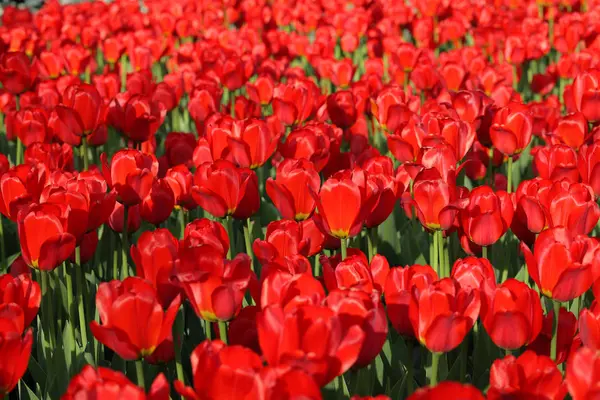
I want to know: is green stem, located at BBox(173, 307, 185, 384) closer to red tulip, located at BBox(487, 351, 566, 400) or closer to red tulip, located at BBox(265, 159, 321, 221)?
red tulip, located at BBox(265, 159, 321, 221)

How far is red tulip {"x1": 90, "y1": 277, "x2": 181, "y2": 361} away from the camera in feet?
5.44

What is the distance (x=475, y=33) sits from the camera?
20.5 feet

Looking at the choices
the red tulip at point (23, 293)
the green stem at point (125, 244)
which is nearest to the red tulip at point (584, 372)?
the red tulip at point (23, 293)

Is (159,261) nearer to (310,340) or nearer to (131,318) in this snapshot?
(131,318)

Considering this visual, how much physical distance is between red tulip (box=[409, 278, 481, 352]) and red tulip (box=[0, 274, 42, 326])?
2.98 ft

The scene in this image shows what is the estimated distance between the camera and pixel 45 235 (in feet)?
7.12

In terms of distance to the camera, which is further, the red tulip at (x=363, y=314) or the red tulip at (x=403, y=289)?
the red tulip at (x=403, y=289)

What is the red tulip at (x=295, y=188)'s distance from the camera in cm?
243

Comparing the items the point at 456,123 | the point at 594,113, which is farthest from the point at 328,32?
the point at 456,123

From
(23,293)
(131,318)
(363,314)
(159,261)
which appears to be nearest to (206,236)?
(159,261)

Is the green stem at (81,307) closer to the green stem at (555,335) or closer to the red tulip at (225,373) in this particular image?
the red tulip at (225,373)

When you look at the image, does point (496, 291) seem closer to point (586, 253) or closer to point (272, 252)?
point (586, 253)

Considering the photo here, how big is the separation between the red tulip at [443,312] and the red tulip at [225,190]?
87 centimetres

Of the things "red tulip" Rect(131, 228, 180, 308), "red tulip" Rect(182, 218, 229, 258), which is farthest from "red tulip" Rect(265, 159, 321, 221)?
"red tulip" Rect(131, 228, 180, 308)
